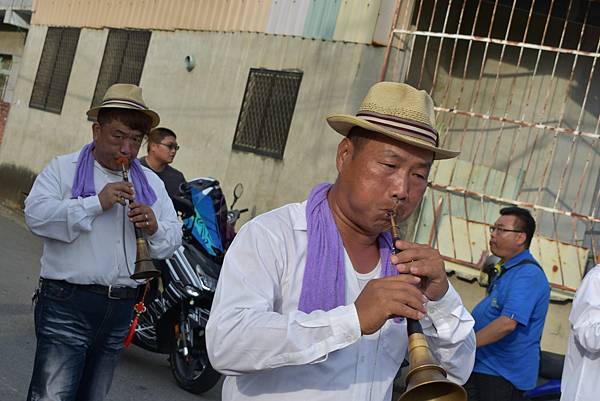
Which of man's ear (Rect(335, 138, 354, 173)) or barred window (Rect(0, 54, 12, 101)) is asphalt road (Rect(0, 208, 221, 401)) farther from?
barred window (Rect(0, 54, 12, 101))

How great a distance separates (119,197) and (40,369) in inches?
34.7

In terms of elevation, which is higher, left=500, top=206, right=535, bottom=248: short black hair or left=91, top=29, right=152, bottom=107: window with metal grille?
left=91, top=29, right=152, bottom=107: window with metal grille

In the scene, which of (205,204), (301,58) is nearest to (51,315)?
(205,204)

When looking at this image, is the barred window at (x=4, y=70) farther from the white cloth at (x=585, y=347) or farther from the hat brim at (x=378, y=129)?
the hat brim at (x=378, y=129)

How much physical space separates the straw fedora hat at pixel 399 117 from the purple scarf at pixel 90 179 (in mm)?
2158

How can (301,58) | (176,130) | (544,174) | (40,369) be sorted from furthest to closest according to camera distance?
(176,130), (301,58), (544,174), (40,369)

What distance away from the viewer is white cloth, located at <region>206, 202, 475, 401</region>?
8.75ft

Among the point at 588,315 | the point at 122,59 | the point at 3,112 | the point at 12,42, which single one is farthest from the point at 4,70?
Answer: the point at 588,315

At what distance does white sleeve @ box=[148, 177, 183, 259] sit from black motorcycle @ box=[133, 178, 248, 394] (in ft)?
6.97

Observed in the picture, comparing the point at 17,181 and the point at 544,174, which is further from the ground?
the point at 544,174

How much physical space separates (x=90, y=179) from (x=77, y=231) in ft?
1.05

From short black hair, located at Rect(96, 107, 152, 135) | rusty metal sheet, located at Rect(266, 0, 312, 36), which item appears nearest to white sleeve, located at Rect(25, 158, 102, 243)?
short black hair, located at Rect(96, 107, 152, 135)

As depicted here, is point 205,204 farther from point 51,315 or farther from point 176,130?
point 176,130

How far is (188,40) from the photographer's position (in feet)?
48.8
